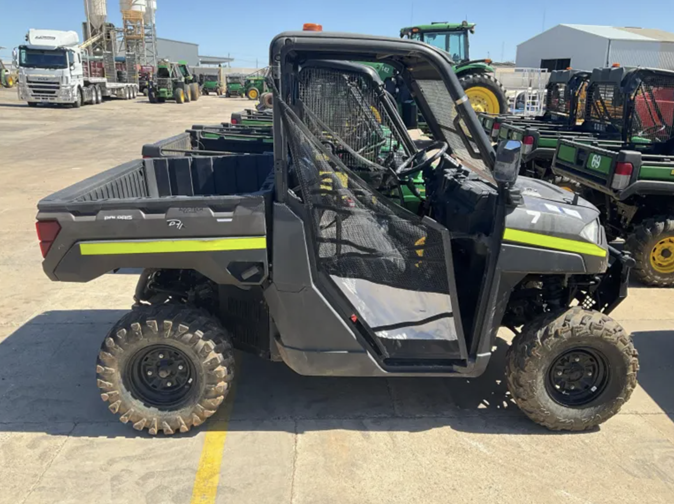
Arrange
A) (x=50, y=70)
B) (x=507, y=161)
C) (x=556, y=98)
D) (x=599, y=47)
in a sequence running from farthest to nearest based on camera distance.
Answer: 1. (x=599, y=47)
2. (x=50, y=70)
3. (x=556, y=98)
4. (x=507, y=161)

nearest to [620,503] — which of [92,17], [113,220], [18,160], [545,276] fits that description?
[545,276]

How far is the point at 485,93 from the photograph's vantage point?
14.8m

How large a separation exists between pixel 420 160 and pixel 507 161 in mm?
1002

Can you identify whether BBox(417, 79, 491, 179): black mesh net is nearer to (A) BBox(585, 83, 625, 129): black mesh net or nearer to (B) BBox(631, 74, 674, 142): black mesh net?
(B) BBox(631, 74, 674, 142): black mesh net

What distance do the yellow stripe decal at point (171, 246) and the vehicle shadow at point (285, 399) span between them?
1149mm

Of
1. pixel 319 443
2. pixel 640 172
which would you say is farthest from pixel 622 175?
pixel 319 443

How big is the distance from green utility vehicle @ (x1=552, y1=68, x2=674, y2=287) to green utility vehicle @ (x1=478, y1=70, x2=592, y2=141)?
1.63 m

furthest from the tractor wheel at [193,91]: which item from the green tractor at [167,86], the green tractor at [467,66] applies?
the green tractor at [467,66]

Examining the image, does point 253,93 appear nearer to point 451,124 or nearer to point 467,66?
point 467,66

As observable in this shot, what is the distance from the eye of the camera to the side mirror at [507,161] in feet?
9.07

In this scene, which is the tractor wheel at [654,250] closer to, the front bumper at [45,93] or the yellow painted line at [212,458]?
the yellow painted line at [212,458]

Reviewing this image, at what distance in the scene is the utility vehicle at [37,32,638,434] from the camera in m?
3.01

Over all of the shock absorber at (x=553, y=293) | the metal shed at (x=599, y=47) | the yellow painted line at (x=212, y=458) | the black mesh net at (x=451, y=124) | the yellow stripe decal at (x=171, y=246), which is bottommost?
the yellow painted line at (x=212, y=458)

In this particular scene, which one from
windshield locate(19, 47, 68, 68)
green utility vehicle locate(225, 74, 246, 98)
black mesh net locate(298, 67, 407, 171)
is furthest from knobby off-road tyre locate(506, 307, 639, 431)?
green utility vehicle locate(225, 74, 246, 98)
